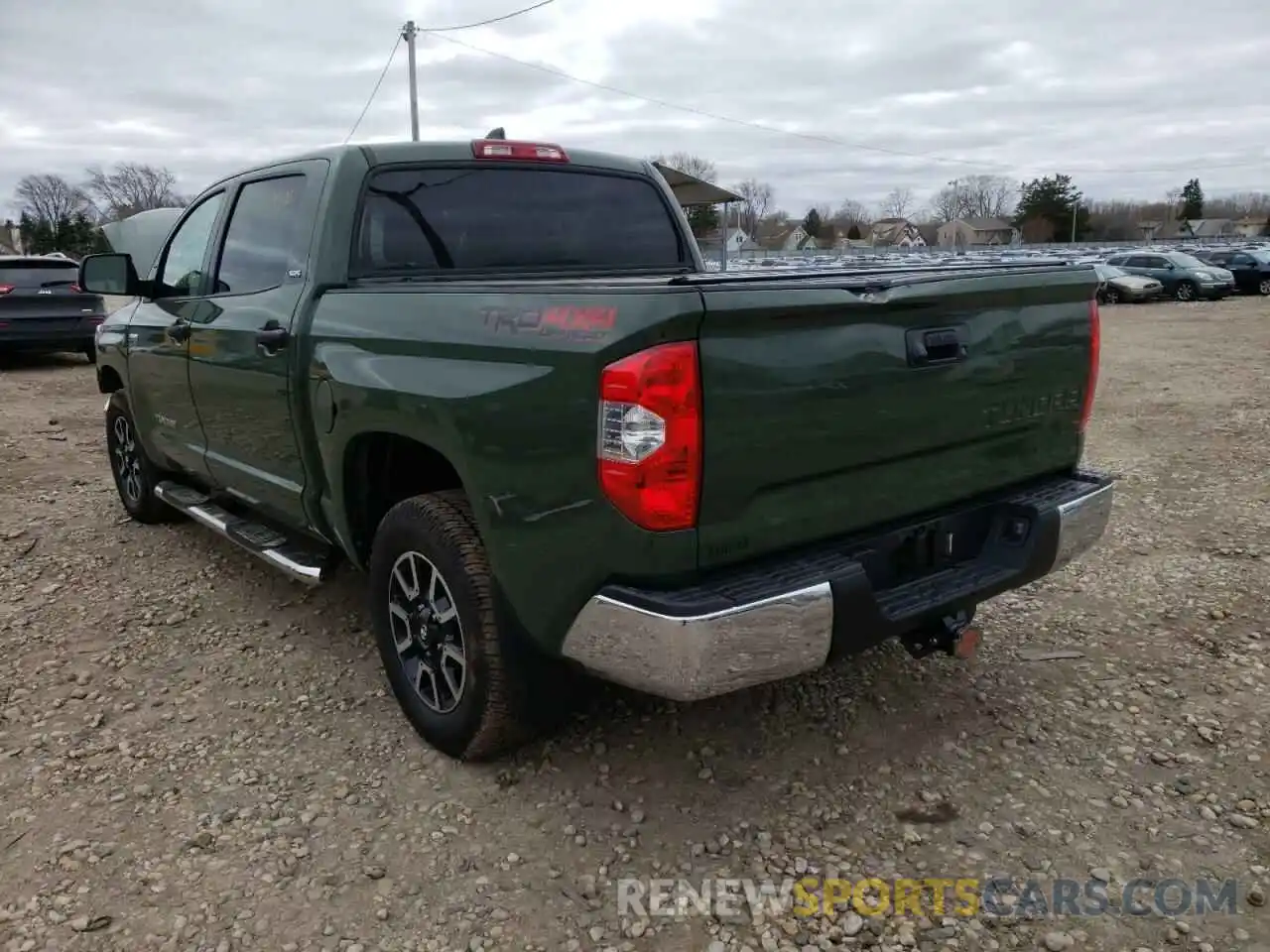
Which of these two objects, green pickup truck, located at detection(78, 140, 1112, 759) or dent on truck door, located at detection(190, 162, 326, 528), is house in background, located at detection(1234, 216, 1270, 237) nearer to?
green pickup truck, located at detection(78, 140, 1112, 759)

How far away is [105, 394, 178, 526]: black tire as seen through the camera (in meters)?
5.53

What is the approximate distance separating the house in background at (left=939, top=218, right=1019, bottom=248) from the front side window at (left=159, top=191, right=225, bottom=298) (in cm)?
8285

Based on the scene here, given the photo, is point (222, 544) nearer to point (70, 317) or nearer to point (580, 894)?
point (580, 894)

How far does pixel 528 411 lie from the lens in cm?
250

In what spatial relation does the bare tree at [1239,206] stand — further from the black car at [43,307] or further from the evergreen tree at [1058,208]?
the black car at [43,307]

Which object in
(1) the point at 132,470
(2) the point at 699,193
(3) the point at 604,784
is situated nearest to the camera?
(3) the point at 604,784

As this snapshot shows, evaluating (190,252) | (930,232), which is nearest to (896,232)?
(930,232)

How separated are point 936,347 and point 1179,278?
28891mm

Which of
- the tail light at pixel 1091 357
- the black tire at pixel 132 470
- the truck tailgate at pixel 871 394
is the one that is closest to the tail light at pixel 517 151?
the truck tailgate at pixel 871 394

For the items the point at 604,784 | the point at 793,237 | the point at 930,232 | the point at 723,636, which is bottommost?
the point at 604,784

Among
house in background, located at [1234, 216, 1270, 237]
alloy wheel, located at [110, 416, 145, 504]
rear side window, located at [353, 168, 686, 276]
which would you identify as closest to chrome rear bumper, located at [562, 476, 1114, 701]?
rear side window, located at [353, 168, 686, 276]

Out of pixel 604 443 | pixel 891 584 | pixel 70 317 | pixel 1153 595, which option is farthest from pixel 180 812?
pixel 70 317

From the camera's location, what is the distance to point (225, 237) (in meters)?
4.33

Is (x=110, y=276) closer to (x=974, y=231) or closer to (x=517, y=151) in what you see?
(x=517, y=151)
